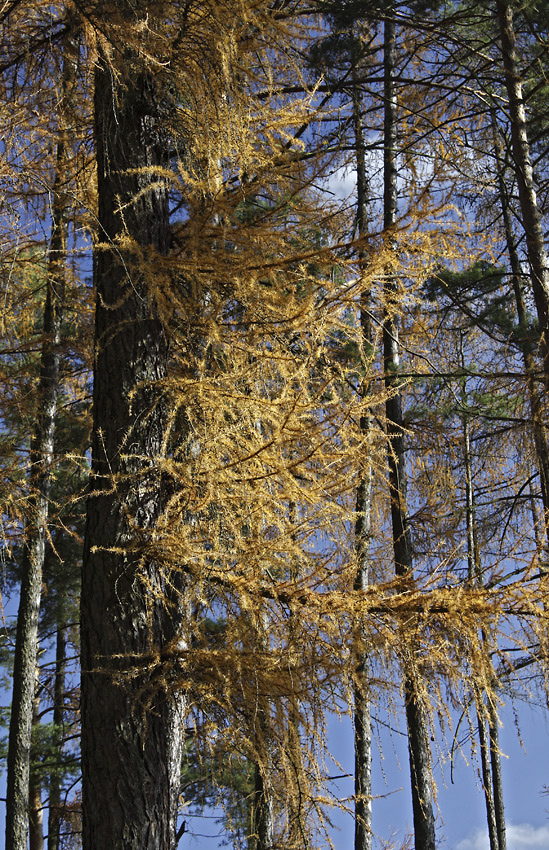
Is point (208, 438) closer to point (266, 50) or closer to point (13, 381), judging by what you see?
point (266, 50)

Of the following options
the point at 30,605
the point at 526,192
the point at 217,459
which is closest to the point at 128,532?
the point at 217,459

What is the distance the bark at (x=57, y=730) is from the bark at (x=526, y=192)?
8964 millimetres

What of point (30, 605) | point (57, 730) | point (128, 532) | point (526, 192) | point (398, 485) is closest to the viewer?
point (128, 532)

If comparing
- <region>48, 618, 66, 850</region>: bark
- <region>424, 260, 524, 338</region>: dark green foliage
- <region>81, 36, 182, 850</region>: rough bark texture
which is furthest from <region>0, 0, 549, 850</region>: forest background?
<region>48, 618, 66, 850</region>: bark

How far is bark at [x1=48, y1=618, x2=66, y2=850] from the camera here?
12379 mm

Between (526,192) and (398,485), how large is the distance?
10.4ft

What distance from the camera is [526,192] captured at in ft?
25.1

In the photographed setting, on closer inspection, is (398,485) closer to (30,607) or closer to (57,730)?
(30,607)

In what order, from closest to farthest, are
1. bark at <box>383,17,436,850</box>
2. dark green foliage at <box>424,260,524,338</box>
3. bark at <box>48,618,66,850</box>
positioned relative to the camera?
bark at <box>383,17,436,850</box> → dark green foliage at <box>424,260,524,338</box> → bark at <box>48,618,66,850</box>

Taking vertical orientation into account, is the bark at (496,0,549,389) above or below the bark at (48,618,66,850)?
above

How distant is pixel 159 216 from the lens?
17.2 feet

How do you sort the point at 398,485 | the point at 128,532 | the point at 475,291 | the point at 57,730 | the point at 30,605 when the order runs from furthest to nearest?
the point at 57,730 < the point at 475,291 < the point at 30,605 < the point at 398,485 < the point at 128,532

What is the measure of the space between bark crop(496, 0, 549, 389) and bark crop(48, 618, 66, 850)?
353 inches

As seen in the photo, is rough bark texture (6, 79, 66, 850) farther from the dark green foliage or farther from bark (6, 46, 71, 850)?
the dark green foliage
